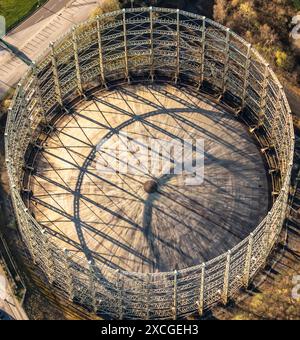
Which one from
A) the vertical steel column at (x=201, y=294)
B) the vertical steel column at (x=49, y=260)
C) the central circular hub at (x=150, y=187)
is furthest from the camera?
the central circular hub at (x=150, y=187)

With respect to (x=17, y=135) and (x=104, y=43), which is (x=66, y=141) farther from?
(x=104, y=43)

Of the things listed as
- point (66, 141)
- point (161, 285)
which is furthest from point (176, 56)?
point (161, 285)

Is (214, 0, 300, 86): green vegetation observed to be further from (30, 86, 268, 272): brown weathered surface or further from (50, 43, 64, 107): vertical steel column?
(50, 43, 64, 107): vertical steel column

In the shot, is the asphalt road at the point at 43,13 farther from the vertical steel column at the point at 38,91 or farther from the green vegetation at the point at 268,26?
the green vegetation at the point at 268,26

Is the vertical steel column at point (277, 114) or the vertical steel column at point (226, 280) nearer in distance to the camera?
the vertical steel column at point (226, 280)

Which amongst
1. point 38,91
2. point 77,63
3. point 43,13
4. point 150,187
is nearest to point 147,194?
point 150,187

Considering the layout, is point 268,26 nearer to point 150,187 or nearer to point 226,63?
point 226,63

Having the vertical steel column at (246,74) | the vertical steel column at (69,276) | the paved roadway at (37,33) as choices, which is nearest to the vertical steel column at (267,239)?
the vertical steel column at (246,74)
